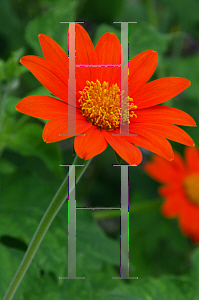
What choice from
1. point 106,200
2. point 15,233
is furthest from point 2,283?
point 106,200

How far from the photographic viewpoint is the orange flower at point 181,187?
3.08ft

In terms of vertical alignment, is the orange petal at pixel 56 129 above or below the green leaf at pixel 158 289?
above

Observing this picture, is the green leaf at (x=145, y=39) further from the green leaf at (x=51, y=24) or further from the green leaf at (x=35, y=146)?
the green leaf at (x=35, y=146)

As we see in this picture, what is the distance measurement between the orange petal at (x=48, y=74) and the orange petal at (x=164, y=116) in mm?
99

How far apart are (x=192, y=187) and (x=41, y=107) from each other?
0.84 metres

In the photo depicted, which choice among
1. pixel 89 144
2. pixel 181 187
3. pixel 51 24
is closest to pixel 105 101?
pixel 89 144

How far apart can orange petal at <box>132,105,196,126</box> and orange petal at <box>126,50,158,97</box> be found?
3cm

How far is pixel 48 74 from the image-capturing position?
0.36 metres

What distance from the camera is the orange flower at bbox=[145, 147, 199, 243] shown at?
3.08 ft

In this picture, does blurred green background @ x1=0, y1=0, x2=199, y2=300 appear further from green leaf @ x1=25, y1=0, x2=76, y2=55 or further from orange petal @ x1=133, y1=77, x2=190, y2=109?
orange petal @ x1=133, y1=77, x2=190, y2=109

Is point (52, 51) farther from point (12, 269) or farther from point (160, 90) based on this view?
point (12, 269)

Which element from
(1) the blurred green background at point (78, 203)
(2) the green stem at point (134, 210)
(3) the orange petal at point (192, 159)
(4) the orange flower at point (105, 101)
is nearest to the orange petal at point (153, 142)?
(4) the orange flower at point (105, 101)

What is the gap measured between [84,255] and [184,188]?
0.55 metres

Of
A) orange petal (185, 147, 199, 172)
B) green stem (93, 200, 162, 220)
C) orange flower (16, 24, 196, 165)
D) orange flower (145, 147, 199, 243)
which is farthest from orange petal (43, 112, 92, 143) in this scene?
orange petal (185, 147, 199, 172)
